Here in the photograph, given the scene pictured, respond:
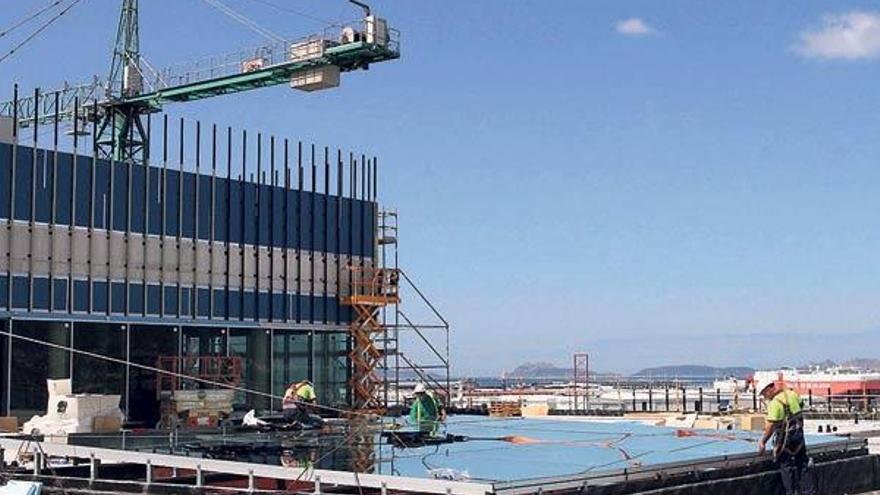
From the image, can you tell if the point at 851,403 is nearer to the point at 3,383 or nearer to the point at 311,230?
the point at 311,230

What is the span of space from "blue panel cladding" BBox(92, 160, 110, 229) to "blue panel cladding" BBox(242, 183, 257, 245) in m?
5.40

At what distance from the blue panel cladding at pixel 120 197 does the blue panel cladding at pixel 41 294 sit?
8.96 ft

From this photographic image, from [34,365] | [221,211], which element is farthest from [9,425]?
[221,211]

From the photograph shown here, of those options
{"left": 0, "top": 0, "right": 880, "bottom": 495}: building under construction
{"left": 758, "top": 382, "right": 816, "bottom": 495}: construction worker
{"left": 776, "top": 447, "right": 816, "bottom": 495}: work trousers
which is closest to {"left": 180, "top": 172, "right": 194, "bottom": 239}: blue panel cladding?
{"left": 0, "top": 0, "right": 880, "bottom": 495}: building under construction

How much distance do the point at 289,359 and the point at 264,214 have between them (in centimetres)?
486

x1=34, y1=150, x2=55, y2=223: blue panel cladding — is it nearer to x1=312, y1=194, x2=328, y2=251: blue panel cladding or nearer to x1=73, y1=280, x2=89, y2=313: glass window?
x1=73, y1=280, x2=89, y2=313: glass window

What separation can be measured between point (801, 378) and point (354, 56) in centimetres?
6259

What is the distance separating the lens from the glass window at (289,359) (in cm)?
3916

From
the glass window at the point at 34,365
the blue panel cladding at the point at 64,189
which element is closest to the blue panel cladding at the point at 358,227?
the blue panel cladding at the point at 64,189

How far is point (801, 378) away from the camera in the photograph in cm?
9675

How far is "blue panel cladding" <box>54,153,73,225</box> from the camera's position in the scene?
32219mm

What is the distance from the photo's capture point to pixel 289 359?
3972cm

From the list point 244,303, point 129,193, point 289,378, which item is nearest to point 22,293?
point 129,193

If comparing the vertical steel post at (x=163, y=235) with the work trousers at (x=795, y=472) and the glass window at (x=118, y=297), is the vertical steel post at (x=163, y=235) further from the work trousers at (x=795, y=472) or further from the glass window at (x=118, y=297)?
the work trousers at (x=795, y=472)
